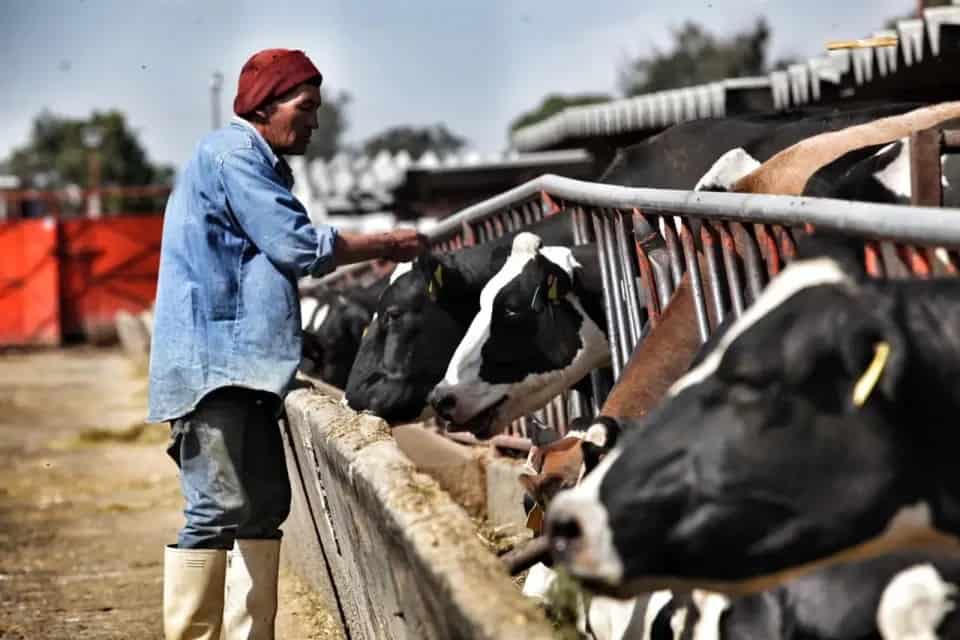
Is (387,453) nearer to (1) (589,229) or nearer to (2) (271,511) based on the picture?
(2) (271,511)

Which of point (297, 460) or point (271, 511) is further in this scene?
point (297, 460)

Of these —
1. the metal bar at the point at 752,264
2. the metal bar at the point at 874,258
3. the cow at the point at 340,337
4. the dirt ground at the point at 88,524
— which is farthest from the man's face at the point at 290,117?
the cow at the point at 340,337

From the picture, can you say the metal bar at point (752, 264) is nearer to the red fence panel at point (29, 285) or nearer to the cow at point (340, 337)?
the cow at point (340, 337)

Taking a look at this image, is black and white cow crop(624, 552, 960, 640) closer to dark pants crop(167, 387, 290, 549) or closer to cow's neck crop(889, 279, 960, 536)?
cow's neck crop(889, 279, 960, 536)

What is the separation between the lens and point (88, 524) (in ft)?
30.8

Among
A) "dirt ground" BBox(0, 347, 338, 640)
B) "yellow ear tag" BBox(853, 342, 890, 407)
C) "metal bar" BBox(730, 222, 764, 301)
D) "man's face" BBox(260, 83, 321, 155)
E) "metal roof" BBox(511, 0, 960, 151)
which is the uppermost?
"metal roof" BBox(511, 0, 960, 151)

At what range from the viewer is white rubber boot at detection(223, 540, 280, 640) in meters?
4.95

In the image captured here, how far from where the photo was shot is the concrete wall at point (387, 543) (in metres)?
3.02

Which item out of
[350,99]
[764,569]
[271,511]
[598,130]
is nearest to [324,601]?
[271,511]

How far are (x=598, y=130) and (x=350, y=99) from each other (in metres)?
93.8

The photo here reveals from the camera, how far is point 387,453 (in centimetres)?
443

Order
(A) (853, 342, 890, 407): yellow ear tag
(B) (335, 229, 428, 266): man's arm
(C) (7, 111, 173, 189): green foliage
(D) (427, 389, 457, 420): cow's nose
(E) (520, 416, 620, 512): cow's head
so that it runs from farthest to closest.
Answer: (C) (7, 111, 173, 189): green foliage, (D) (427, 389, 457, 420): cow's nose, (B) (335, 229, 428, 266): man's arm, (E) (520, 416, 620, 512): cow's head, (A) (853, 342, 890, 407): yellow ear tag

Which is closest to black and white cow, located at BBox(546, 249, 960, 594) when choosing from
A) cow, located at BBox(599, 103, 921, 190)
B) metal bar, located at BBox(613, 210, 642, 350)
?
metal bar, located at BBox(613, 210, 642, 350)

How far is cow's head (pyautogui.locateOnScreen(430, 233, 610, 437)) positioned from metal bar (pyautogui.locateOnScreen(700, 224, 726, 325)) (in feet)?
5.21
